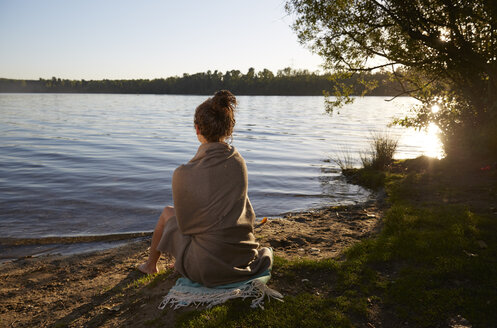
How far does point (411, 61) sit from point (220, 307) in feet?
36.8

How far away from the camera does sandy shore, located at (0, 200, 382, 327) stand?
12.9ft

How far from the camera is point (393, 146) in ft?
43.5

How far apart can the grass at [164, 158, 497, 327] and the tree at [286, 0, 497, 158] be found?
240 inches

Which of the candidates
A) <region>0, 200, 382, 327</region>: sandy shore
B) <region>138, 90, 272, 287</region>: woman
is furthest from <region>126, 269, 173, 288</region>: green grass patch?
<region>138, 90, 272, 287</region>: woman

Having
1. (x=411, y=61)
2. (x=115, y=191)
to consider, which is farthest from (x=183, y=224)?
(x=411, y=61)

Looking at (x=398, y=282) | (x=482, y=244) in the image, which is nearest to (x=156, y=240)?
(x=398, y=282)

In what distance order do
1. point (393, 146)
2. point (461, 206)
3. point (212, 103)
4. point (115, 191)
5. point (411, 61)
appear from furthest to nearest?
1. point (393, 146)
2. point (411, 61)
3. point (115, 191)
4. point (461, 206)
5. point (212, 103)

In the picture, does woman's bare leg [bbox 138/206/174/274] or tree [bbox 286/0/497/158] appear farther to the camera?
tree [bbox 286/0/497/158]

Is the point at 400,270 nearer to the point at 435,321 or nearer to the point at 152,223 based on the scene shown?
the point at 435,321

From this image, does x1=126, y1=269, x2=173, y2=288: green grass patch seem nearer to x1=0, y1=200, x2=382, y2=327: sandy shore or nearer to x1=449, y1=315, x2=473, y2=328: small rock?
x1=0, y1=200, x2=382, y2=327: sandy shore

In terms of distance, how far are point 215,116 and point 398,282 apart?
109 inches

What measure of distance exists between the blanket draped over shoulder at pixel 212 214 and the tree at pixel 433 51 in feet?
27.4

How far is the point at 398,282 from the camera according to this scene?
4.04m

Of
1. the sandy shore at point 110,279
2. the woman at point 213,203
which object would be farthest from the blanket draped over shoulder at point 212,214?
the sandy shore at point 110,279
